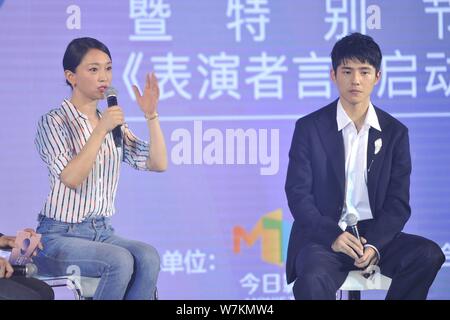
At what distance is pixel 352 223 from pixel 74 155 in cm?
123

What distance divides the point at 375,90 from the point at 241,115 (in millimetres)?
625

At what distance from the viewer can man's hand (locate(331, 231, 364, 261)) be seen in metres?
3.45

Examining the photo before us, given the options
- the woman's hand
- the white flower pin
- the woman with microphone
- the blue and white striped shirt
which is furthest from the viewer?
the woman's hand

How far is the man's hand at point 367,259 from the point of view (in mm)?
3441

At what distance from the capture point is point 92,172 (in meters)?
3.55

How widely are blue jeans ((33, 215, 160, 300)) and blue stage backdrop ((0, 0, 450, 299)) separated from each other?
27cm

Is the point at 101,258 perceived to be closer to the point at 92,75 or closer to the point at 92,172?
the point at 92,172

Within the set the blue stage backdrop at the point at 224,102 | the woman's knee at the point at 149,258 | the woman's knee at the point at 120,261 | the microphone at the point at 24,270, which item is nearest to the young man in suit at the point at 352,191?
the blue stage backdrop at the point at 224,102

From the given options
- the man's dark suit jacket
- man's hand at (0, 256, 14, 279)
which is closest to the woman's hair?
man's hand at (0, 256, 14, 279)

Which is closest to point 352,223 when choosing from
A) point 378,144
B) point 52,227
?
point 378,144

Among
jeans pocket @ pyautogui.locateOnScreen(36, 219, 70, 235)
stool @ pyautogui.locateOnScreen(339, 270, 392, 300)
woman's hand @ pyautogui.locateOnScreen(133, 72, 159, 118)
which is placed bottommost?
stool @ pyautogui.locateOnScreen(339, 270, 392, 300)

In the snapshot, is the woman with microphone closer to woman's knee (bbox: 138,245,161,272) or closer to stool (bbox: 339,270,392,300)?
woman's knee (bbox: 138,245,161,272)
